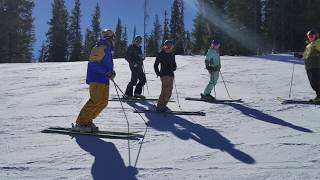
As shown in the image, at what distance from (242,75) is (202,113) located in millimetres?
10183

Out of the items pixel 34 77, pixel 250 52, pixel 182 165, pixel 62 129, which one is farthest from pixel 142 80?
pixel 250 52

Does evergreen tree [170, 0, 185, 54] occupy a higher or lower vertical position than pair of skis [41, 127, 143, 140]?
higher

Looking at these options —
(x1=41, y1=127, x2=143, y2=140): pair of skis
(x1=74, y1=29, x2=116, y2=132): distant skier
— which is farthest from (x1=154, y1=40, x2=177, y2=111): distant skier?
(x1=74, y1=29, x2=116, y2=132): distant skier

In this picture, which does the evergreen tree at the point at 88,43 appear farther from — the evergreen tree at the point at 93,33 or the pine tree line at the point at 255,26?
the pine tree line at the point at 255,26

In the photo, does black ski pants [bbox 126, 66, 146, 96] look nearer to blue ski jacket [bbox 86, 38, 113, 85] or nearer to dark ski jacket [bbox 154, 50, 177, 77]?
dark ski jacket [bbox 154, 50, 177, 77]

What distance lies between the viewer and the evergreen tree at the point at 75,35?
212 ft

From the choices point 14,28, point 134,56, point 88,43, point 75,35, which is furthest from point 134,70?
point 88,43

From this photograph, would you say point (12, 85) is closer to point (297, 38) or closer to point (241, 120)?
point (241, 120)

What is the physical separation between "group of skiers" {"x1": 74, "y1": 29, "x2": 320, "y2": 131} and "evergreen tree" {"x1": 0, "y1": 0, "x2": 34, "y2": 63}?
3918 cm

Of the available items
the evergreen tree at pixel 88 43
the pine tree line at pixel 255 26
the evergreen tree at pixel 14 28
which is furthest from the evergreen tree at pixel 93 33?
the pine tree line at pixel 255 26

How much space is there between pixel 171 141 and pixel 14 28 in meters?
46.6

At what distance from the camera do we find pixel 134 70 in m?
14.8

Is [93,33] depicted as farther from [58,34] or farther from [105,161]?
[105,161]

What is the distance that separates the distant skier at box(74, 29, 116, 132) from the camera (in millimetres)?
9695
